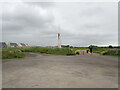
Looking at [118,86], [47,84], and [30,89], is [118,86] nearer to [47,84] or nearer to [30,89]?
[47,84]

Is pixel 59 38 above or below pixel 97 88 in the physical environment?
above

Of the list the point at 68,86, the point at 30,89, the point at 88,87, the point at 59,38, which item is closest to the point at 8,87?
the point at 30,89

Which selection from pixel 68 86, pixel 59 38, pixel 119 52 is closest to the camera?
pixel 68 86

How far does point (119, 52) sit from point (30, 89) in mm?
23364

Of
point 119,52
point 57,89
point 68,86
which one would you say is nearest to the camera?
point 57,89

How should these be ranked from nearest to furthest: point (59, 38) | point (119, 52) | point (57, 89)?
point (57, 89) < point (119, 52) < point (59, 38)

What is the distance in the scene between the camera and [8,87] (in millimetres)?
5676

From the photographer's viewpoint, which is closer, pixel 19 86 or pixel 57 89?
pixel 57 89

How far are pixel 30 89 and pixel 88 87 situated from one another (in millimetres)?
2165

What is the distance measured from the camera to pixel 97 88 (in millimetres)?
5535

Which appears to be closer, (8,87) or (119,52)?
(8,87)

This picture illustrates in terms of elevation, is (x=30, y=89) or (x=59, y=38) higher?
(x=59, y=38)

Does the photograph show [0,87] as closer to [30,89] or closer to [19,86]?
[19,86]

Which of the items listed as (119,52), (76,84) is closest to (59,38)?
(119,52)
